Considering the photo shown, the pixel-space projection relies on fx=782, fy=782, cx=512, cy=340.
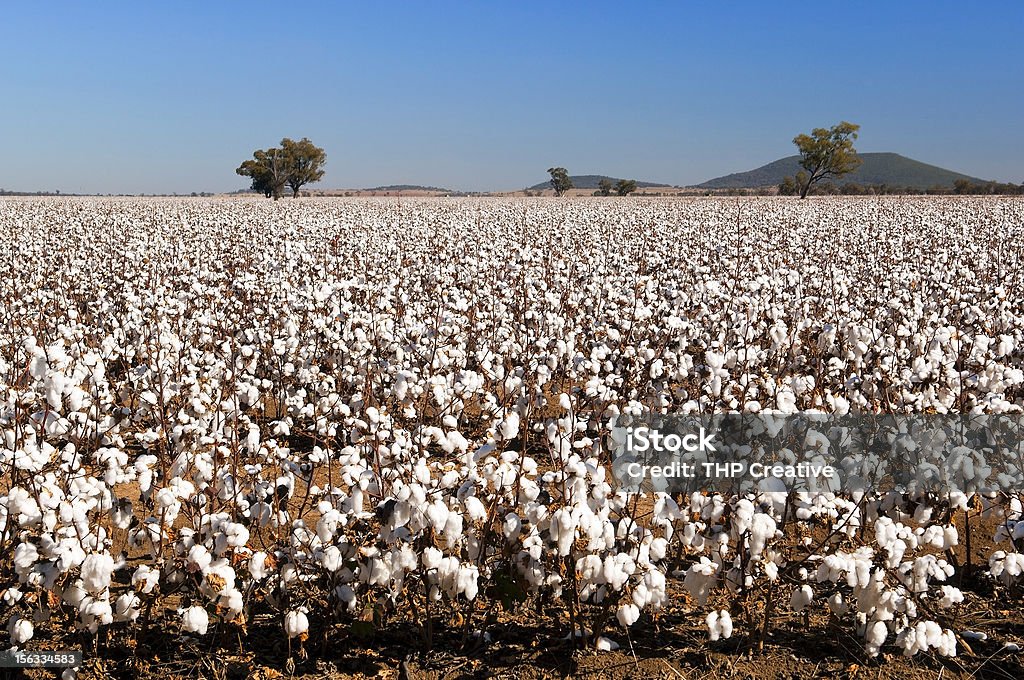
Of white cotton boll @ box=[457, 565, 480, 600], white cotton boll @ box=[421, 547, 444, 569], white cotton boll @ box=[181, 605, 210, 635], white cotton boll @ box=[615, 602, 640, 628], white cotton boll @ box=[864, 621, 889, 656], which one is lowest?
white cotton boll @ box=[864, 621, 889, 656]

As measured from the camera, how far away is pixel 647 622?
4785mm

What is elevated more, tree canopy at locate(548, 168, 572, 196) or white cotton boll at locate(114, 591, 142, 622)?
tree canopy at locate(548, 168, 572, 196)

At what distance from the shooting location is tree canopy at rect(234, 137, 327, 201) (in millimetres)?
96812

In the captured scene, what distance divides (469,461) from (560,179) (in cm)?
13594

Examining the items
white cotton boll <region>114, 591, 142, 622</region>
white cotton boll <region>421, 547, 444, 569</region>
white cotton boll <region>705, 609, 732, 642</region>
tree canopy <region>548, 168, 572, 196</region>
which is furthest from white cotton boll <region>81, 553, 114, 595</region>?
tree canopy <region>548, 168, 572, 196</region>

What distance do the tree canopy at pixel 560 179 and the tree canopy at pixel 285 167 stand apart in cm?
4599

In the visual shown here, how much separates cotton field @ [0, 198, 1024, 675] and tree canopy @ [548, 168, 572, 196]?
12283cm

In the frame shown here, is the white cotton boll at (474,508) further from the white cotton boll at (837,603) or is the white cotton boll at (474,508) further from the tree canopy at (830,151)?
the tree canopy at (830,151)

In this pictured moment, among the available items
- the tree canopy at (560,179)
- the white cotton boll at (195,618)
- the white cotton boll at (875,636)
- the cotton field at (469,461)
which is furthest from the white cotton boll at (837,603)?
the tree canopy at (560,179)

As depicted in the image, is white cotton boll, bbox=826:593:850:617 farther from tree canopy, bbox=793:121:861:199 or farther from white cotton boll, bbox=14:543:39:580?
tree canopy, bbox=793:121:861:199

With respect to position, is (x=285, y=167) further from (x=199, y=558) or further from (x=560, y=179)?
(x=199, y=558)

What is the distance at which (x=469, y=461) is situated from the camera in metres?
4.02

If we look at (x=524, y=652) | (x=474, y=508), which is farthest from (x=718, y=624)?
(x=474, y=508)

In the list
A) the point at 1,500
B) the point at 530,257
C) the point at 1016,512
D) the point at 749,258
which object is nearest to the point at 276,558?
the point at 1,500
